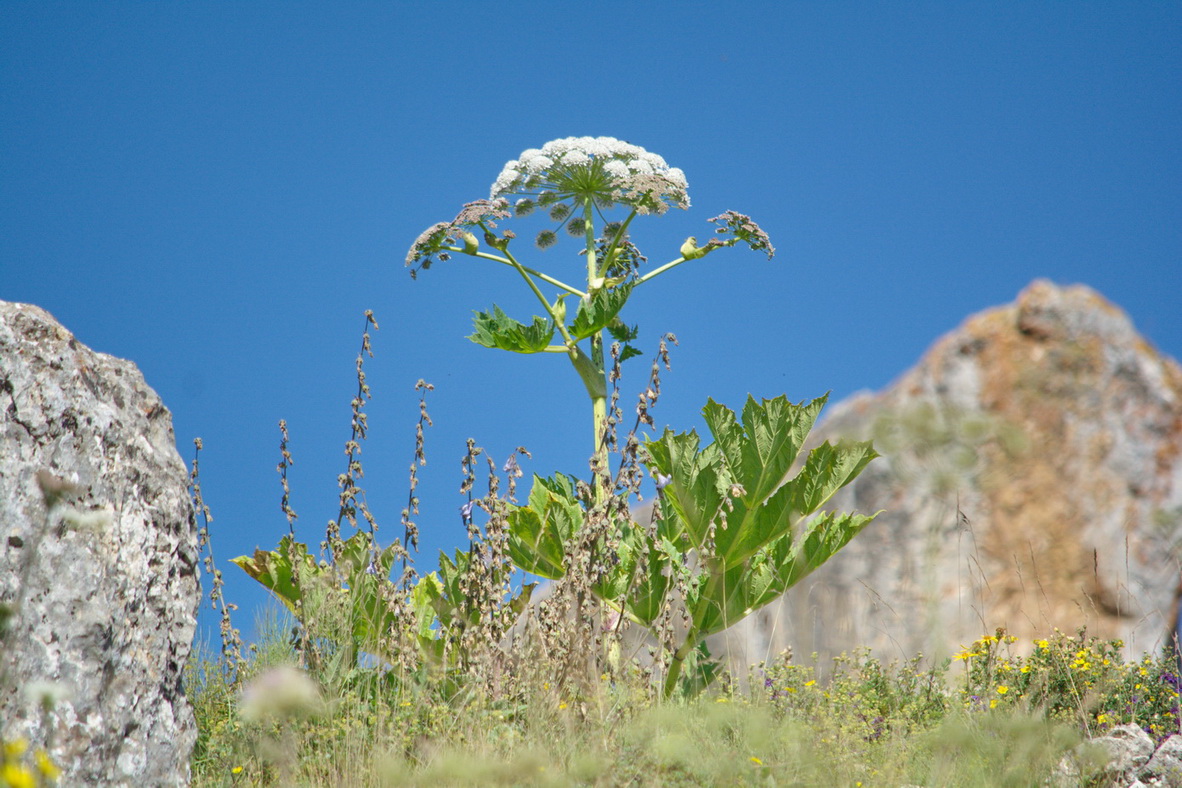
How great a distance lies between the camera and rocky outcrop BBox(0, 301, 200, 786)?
122 inches

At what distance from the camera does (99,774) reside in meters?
3.14

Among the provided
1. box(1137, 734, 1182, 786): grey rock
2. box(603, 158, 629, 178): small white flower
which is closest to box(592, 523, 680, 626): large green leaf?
box(1137, 734, 1182, 786): grey rock

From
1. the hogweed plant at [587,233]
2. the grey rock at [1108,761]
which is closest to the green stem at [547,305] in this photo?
the hogweed plant at [587,233]

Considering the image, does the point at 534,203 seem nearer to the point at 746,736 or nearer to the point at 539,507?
the point at 539,507

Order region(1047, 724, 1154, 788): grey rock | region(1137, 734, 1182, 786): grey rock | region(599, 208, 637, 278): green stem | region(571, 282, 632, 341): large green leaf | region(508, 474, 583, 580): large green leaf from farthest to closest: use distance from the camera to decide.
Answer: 1. region(599, 208, 637, 278): green stem
2. region(571, 282, 632, 341): large green leaf
3. region(508, 474, 583, 580): large green leaf
4. region(1137, 734, 1182, 786): grey rock
5. region(1047, 724, 1154, 788): grey rock

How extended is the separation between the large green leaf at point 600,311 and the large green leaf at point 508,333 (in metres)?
0.19

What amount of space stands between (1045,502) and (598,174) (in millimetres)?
3281

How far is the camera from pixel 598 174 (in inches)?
243

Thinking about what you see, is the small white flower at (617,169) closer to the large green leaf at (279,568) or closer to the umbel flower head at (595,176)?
the umbel flower head at (595,176)

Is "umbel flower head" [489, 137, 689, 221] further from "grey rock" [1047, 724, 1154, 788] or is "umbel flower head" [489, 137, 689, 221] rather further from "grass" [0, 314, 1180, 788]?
"grey rock" [1047, 724, 1154, 788]

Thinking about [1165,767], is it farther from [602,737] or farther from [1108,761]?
[602,737]

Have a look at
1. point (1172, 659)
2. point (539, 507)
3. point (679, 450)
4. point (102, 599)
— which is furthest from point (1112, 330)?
point (102, 599)

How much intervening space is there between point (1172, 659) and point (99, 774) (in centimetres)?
547

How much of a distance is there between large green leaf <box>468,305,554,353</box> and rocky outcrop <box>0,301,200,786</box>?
233 cm
